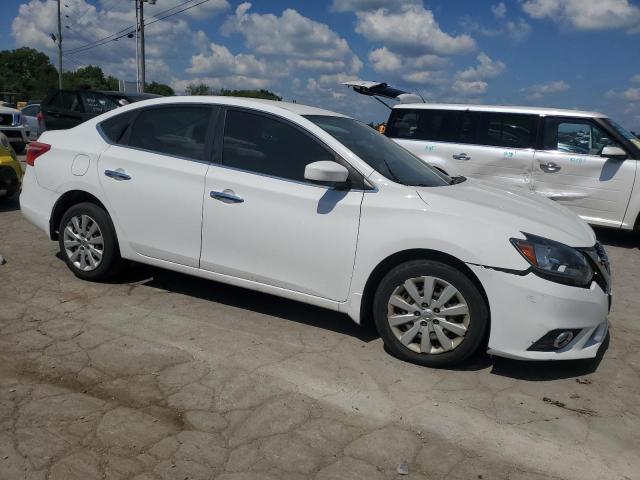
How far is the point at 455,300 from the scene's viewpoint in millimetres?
3639

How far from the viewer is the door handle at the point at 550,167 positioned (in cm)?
809

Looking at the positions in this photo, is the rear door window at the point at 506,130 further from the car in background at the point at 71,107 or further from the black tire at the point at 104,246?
the car in background at the point at 71,107

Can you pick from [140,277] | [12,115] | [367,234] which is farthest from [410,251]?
[12,115]

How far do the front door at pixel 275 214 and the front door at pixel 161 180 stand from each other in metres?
0.16

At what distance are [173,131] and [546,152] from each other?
5.57m

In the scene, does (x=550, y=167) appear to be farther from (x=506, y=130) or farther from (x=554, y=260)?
(x=554, y=260)

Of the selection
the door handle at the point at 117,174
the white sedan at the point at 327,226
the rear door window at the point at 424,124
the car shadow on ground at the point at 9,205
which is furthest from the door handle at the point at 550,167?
the car shadow on ground at the point at 9,205

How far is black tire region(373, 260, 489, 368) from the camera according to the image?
357 cm

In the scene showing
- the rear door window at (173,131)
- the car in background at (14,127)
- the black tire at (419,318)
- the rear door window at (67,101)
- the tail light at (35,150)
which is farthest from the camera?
the car in background at (14,127)

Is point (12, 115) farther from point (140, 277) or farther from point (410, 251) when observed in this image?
point (410, 251)

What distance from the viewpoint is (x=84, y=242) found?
4938mm

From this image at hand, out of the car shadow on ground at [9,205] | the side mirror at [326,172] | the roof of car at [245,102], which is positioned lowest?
the car shadow on ground at [9,205]

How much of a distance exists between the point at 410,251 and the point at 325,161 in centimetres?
82

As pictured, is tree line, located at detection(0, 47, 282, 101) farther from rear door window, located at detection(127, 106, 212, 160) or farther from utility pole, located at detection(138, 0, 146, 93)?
rear door window, located at detection(127, 106, 212, 160)
